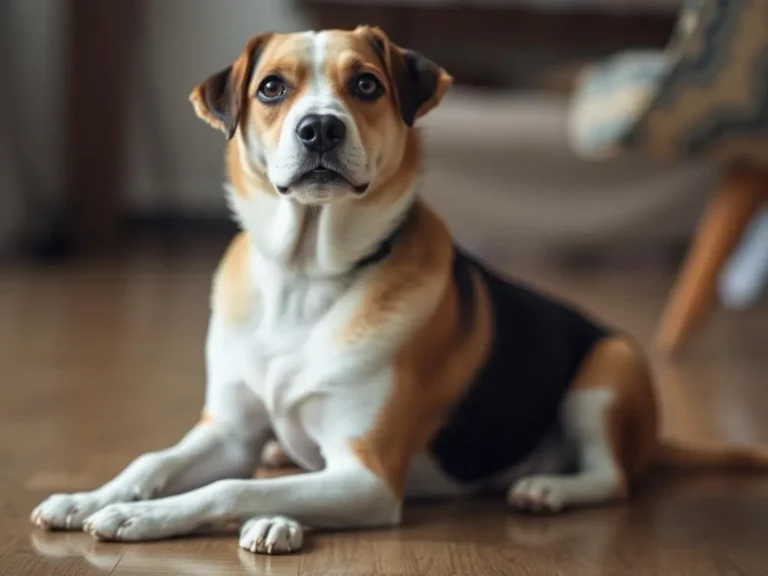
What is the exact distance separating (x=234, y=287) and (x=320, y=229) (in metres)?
0.17

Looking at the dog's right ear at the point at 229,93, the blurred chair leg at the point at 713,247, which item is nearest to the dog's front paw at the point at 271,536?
the dog's right ear at the point at 229,93

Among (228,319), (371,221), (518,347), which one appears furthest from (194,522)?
(518,347)

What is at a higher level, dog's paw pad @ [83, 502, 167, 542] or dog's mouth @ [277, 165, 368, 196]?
dog's mouth @ [277, 165, 368, 196]

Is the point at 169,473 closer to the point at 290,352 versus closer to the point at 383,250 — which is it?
the point at 290,352

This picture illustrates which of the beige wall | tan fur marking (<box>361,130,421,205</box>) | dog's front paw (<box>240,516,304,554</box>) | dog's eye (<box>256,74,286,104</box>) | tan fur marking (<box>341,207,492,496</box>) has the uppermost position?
dog's eye (<box>256,74,286,104</box>)

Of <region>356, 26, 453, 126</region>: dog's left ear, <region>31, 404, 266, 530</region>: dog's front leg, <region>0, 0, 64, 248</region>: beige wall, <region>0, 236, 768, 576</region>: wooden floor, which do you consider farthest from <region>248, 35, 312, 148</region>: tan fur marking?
<region>0, 0, 64, 248</region>: beige wall

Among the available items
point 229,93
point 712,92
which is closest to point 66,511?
point 229,93

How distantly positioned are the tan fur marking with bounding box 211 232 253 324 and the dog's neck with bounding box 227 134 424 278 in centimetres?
7

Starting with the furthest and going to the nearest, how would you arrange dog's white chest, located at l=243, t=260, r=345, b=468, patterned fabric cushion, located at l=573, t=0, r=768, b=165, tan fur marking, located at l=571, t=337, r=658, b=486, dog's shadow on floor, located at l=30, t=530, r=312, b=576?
patterned fabric cushion, located at l=573, t=0, r=768, b=165, tan fur marking, located at l=571, t=337, r=658, b=486, dog's white chest, located at l=243, t=260, r=345, b=468, dog's shadow on floor, located at l=30, t=530, r=312, b=576

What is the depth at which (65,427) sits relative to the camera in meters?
2.13

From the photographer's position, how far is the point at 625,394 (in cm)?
188

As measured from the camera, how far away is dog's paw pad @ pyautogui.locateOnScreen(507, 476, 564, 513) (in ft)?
5.68

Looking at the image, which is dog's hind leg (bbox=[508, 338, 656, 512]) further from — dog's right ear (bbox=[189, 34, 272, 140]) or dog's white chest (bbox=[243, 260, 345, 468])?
dog's right ear (bbox=[189, 34, 272, 140])

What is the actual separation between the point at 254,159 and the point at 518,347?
54 cm
